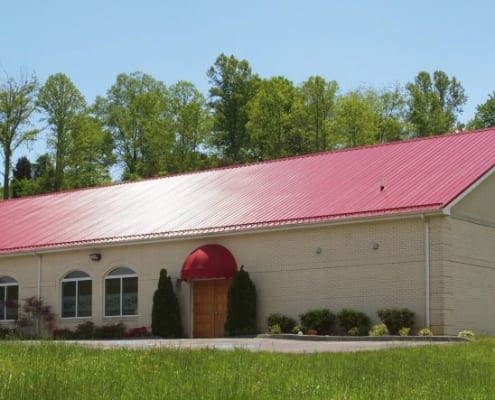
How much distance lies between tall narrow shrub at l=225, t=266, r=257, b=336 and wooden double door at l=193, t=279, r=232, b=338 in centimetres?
130

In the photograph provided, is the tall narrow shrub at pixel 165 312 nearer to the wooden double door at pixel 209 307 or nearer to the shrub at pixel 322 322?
the wooden double door at pixel 209 307

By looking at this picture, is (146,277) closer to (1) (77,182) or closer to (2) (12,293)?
(2) (12,293)

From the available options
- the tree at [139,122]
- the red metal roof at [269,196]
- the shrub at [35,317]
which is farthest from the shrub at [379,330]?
the tree at [139,122]

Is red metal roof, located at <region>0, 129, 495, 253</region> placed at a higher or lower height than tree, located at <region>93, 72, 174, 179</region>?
lower

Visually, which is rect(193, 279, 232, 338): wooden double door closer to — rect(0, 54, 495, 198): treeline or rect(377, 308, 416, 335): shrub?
rect(377, 308, 416, 335): shrub

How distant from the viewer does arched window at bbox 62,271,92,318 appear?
38.6 metres

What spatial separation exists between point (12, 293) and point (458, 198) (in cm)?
1974

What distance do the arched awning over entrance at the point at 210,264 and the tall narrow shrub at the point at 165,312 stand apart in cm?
110

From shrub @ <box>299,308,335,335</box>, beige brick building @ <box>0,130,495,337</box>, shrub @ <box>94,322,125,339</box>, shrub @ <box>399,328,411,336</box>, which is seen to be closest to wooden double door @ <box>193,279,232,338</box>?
beige brick building @ <box>0,130,495,337</box>

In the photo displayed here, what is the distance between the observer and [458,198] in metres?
29.9

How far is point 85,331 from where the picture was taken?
37.3 metres

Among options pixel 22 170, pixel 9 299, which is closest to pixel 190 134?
pixel 22 170

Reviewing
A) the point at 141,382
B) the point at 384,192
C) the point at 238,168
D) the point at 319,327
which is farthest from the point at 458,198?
the point at 141,382

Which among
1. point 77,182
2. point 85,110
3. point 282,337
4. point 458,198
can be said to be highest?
point 85,110
